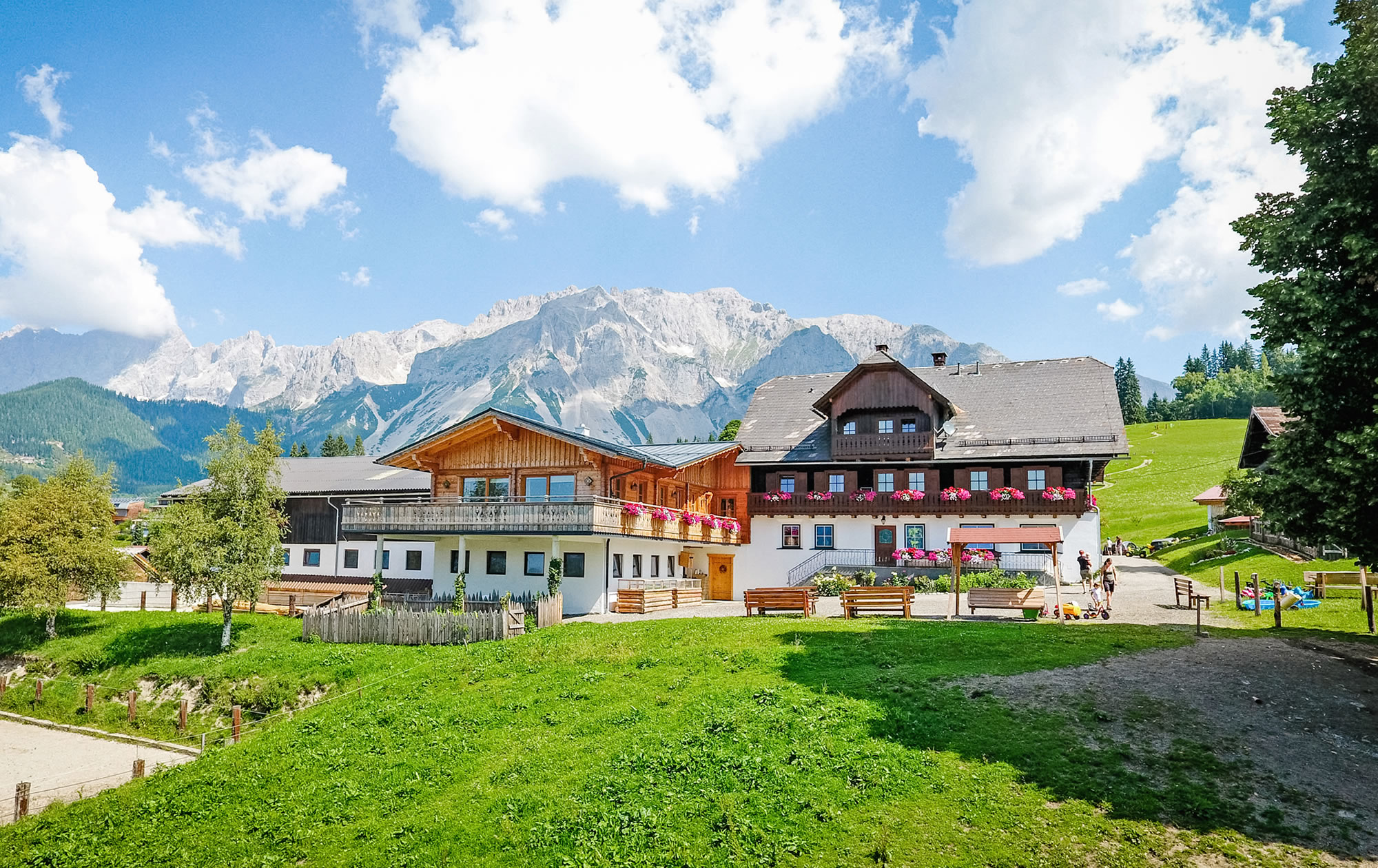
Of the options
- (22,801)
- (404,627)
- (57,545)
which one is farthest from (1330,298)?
(57,545)

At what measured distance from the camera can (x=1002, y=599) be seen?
25.7 meters

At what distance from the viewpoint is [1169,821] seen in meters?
10.8

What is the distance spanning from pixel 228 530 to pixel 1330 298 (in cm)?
3224

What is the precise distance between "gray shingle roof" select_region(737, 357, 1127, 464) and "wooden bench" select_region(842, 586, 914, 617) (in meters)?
16.3

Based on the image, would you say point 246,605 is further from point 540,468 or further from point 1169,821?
point 1169,821

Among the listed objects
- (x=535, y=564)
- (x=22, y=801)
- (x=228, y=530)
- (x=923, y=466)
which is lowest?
(x=22, y=801)

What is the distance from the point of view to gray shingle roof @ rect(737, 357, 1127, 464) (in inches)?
1618

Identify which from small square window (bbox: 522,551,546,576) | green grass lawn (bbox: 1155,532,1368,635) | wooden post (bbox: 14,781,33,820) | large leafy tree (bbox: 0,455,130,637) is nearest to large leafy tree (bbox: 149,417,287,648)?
large leafy tree (bbox: 0,455,130,637)

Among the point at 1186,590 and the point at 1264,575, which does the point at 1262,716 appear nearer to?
the point at 1186,590

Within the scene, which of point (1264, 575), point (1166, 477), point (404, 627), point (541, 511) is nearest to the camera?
point (404, 627)

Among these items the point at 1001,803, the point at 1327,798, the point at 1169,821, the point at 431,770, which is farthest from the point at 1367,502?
the point at 431,770

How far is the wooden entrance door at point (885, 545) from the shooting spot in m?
41.1

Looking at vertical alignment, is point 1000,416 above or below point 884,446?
above

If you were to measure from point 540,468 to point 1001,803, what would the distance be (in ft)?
89.7
